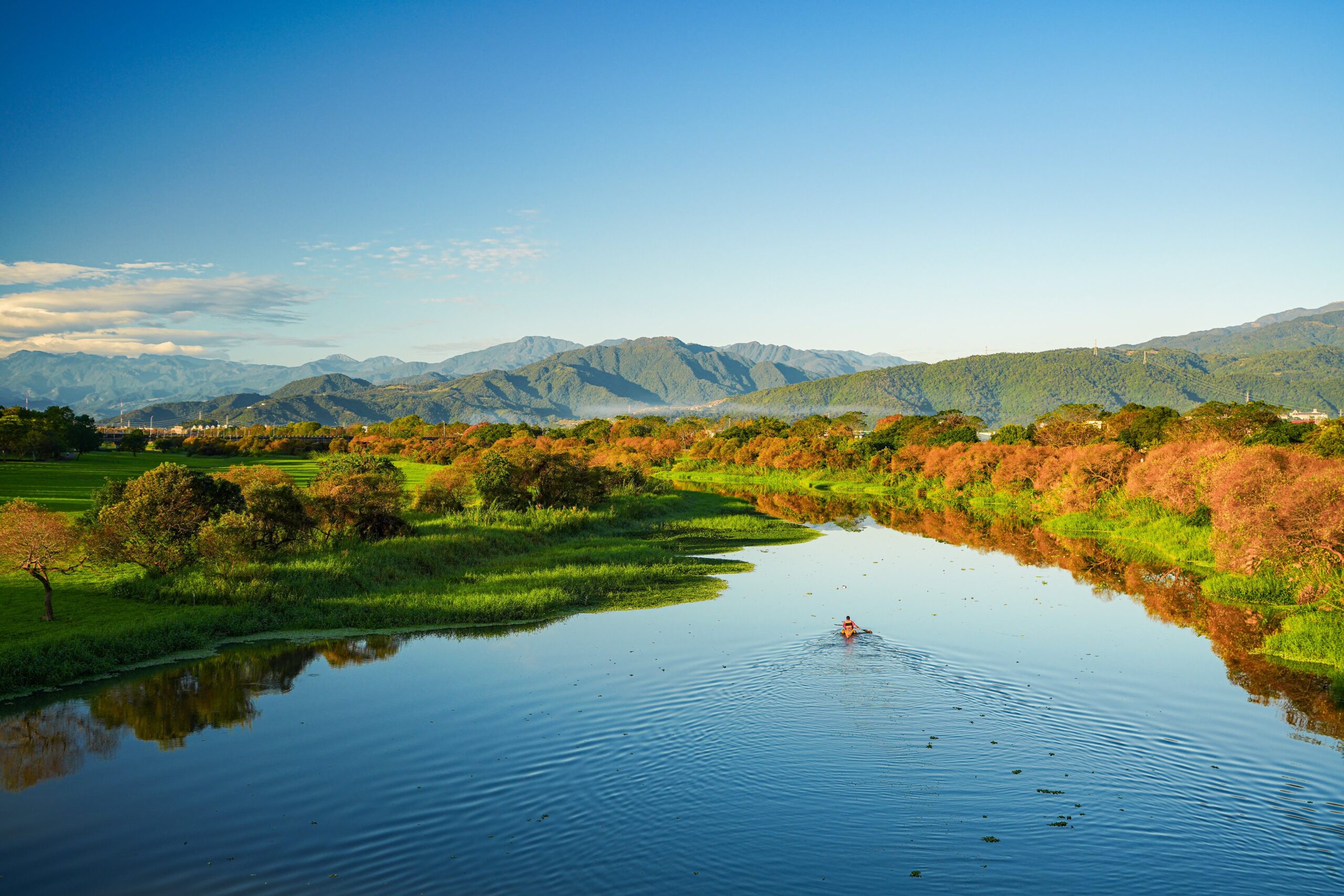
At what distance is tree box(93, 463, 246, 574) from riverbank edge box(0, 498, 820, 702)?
1.31 m

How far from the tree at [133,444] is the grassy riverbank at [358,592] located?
8248 centimetres

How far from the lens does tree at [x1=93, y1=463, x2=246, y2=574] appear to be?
26.5m

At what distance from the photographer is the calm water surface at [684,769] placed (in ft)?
38.8

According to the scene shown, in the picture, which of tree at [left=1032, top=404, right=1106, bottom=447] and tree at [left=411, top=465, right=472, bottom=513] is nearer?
tree at [left=411, top=465, right=472, bottom=513]

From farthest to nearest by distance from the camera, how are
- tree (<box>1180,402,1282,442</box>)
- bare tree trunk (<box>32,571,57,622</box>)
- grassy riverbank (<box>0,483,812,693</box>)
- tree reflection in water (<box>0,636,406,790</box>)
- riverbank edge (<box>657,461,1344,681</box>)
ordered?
tree (<box>1180,402,1282,442</box>) < riverbank edge (<box>657,461,1344,681</box>) < bare tree trunk (<box>32,571,57,622</box>) < grassy riverbank (<box>0,483,812,693</box>) < tree reflection in water (<box>0,636,406,790</box>)

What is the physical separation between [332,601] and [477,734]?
1233cm

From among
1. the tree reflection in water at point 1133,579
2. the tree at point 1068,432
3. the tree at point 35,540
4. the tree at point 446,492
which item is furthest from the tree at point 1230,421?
the tree at point 35,540

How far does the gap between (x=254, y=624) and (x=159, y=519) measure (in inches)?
251

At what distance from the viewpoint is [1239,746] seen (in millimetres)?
Result: 16844

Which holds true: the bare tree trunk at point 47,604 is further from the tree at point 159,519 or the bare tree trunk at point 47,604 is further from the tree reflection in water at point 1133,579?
the tree reflection in water at point 1133,579

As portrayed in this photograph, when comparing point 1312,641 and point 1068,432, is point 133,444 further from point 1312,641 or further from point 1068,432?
point 1312,641

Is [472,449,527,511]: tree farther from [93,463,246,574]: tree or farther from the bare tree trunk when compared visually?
the bare tree trunk

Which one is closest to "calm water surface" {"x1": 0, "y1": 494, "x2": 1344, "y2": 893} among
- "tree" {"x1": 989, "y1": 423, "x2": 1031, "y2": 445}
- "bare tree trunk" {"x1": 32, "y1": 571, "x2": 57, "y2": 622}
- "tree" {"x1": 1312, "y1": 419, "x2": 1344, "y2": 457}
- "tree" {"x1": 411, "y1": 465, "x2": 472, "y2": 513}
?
"bare tree trunk" {"x1": 32, "y1": 571, "x2": 57, "y2": 622}

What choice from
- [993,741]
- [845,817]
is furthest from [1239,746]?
[845,817]
